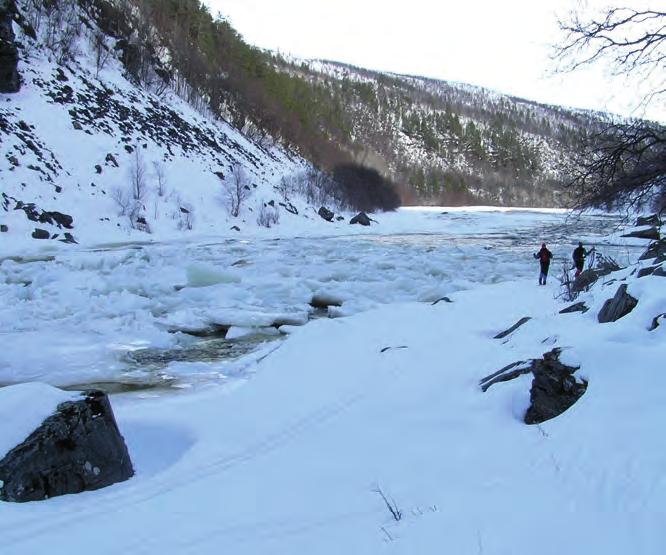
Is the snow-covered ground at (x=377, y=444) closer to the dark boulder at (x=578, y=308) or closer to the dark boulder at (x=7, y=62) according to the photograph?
the dark boulder at (x=578, y=308)

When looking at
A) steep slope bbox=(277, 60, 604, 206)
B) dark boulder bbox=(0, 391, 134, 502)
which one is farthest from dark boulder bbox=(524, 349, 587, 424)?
steep slope bbox=(277, 60, 604, 206)

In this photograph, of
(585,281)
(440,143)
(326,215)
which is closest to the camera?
(585,281)

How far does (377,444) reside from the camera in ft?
14.1

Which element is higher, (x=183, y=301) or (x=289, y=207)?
(x=289, y=207)

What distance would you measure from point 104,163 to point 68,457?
30204 millimetres

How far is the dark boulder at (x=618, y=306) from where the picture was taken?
5094 mm

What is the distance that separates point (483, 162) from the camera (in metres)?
131

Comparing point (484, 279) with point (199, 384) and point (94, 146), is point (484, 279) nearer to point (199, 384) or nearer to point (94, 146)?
point (199, 384)

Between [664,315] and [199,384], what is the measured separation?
494cm

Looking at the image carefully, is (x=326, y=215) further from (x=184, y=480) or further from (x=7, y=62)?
(x=184, y=480)

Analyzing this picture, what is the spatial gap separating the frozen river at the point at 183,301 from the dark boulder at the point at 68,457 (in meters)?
2.74

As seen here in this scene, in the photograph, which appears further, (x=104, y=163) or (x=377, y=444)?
(x=104, y=163)

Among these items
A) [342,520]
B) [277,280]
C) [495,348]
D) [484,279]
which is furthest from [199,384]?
[484,279]

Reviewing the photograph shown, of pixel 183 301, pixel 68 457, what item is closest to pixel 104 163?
pixel 183 301
